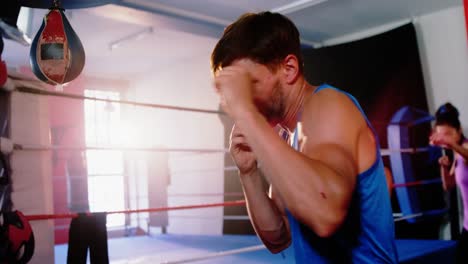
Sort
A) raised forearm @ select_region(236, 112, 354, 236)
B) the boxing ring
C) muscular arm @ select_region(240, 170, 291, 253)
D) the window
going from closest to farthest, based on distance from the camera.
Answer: raised forearm @ select_region(236, 112, 354, 236)
muscular arm @ select_region(240, 170, 291, 253)
the boxing ring
the window

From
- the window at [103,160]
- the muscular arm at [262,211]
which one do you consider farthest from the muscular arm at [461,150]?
the window at [103,160]

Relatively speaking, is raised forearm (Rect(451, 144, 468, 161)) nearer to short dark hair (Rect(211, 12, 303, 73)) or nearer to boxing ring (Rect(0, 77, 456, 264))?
boxing ring (Rect(0, 77, 456, 264))

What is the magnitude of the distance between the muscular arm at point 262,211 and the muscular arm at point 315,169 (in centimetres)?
32

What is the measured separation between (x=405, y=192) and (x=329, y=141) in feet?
11.3

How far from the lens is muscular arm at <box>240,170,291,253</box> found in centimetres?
106

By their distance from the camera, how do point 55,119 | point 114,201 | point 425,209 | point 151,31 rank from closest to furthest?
point 425,209 < point 151,31 < point 55,119 < point 114,201

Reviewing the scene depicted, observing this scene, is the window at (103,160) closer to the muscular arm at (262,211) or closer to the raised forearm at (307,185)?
the muscular arm at (262,211)

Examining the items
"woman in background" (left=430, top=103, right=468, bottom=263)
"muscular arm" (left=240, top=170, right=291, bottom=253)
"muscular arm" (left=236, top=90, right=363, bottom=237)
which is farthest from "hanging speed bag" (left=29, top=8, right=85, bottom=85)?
"woman in background" (left=430, top=103, right=468, bottom=263)

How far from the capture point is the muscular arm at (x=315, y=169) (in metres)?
0.68

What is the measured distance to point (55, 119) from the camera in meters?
6.63

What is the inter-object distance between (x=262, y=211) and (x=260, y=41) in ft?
1.44

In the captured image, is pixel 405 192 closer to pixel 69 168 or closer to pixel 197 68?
pixel 197 68

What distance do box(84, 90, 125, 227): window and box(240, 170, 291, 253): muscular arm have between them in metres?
6.20

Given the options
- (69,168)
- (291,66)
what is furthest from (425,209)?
(69,168)
